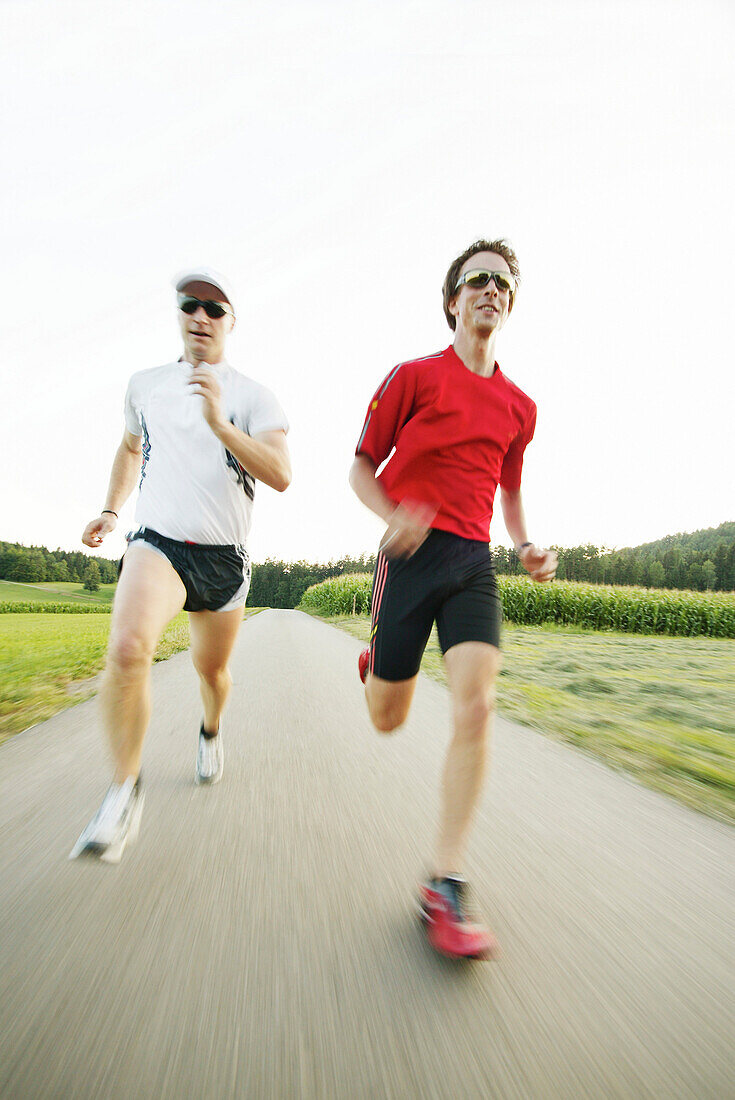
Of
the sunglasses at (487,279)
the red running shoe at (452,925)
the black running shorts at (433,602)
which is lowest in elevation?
the red running shoe at (452,925)

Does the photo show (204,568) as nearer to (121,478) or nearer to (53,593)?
(121,478)

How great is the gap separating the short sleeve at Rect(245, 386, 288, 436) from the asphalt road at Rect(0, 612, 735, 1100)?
180 centimetres

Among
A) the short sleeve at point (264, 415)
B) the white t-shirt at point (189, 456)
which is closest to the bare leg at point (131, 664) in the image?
the white t-shirt at point (189, 456)

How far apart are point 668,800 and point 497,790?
→ 0.94 m

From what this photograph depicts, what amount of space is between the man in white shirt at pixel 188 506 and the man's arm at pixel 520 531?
104 centimetres

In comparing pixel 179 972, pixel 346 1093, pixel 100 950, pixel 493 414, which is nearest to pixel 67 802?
pixel 100 950

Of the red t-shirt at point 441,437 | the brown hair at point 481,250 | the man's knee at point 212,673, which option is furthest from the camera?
the man's knee at point 212,673

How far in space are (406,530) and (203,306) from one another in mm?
1541

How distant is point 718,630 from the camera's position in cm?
2241

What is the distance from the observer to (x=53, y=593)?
47.0 meters

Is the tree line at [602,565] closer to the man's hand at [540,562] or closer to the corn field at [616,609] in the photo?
the corn field at [616,609]

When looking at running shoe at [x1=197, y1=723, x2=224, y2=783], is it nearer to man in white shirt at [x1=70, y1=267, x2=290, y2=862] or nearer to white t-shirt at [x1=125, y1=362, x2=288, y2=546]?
man in white shirt at [x1=70, y1=267, x2=290, y2=862]

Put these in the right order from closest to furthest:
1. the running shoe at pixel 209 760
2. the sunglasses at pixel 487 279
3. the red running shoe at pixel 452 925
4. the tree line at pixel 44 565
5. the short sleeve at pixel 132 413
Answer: the red running shoe at pixel 452 925, the sunglasses at pixel 487 279, the short sleeve at pixel 132 413, the running shoe at pixel 209 760, the tree line at pixel 44 565

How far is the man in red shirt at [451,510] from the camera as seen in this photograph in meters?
1.88
